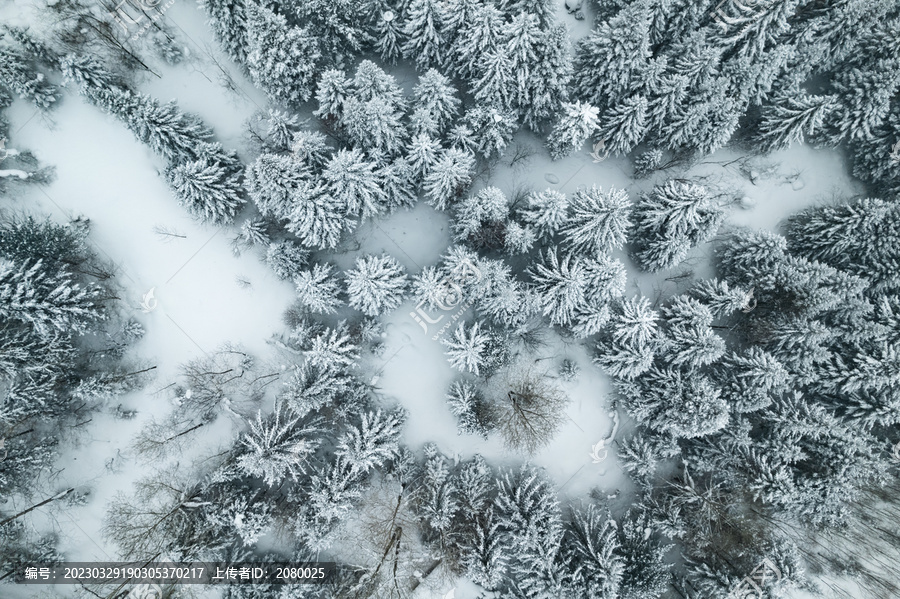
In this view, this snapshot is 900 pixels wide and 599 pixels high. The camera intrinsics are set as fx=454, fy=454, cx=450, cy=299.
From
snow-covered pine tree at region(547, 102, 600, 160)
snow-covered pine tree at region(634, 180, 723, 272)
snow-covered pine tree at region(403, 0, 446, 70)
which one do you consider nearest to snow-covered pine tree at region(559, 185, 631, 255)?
snow-covered pine tree at region(634, 180, 723, 272)

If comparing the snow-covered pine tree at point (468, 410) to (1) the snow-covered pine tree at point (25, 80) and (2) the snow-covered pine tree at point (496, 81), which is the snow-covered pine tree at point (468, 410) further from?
(1) the snow-covered pine tree at point (25, 80)

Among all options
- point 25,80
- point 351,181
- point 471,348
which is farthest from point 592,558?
point 25,80

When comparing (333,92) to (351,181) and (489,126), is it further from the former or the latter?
(489,126)

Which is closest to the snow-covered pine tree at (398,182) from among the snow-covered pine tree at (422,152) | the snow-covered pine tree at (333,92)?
the snow-covered pine tree at (422,152)

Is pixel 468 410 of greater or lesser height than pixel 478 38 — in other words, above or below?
below

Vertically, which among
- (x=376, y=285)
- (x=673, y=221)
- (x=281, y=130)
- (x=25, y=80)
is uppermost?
(x=673, y=221)

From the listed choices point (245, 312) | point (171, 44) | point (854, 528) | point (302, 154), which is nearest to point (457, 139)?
point (302, 154)

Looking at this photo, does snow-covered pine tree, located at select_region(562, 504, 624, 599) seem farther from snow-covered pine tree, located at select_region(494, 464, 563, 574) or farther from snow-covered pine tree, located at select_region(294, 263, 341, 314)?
snow-covered pine tree, located at select_region(294, 263, 341, 314)

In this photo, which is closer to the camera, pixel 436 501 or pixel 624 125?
pixel 436 501
